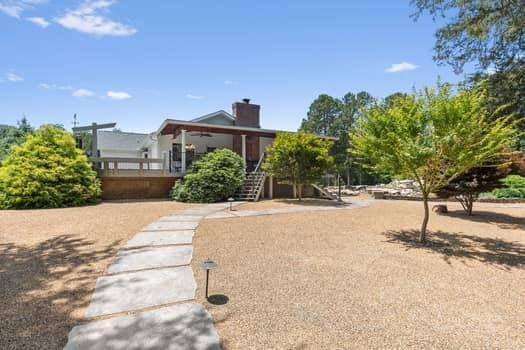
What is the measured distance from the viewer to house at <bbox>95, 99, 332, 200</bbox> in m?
12.6

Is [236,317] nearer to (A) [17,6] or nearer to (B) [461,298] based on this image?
(B) [461,298]

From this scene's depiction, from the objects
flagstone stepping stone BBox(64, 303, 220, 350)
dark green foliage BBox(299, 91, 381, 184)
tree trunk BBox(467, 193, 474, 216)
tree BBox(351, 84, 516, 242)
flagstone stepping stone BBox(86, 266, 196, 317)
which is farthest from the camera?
dark green foliage BBox(299, 91, 381, 184)

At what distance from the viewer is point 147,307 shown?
2.67m

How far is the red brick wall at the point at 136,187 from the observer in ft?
40.7

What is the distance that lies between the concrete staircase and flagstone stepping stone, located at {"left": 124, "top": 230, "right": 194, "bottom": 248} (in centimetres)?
662

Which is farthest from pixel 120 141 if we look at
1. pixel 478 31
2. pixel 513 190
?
pixel 513 190

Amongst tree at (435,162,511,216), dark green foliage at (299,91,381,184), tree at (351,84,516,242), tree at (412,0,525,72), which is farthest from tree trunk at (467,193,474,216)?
dark green foliage at (299,91,381,184)

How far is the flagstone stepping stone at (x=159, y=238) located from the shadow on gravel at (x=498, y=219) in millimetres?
8738

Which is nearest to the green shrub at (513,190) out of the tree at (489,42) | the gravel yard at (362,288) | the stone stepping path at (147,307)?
the tree at (489,42)

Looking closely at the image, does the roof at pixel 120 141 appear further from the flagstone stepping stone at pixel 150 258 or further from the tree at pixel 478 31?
the tree at pixel 478 31

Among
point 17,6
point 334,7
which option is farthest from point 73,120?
point 334,7

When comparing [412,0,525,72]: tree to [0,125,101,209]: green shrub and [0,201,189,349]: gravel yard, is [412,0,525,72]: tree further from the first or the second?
[0,125,101,209]: green shrub

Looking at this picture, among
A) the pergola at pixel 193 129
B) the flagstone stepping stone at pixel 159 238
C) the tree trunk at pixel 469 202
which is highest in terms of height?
the pergola at pixel 193 129

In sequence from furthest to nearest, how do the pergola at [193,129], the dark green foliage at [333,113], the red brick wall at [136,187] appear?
1. the dark green foliage at [333,113]
2. the pergola at [193,129]
3. the red brick wall at [136,187]
